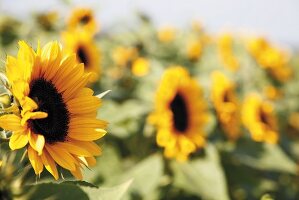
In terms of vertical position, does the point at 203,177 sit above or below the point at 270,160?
above

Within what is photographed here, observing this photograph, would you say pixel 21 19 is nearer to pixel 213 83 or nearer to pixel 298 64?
pixel 213 83

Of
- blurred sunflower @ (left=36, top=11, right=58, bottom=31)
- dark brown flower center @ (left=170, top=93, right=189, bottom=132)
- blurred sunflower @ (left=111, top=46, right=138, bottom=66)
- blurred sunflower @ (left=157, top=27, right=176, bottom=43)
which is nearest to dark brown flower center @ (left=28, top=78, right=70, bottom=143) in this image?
dark brown flower center @ (left=170, top=93, right=189, bottom=132)

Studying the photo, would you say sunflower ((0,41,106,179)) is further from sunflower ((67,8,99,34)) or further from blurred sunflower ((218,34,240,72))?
blurred sunflower ((218,34,240,72))

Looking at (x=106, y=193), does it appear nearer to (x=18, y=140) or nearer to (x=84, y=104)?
(x=18, y=140)

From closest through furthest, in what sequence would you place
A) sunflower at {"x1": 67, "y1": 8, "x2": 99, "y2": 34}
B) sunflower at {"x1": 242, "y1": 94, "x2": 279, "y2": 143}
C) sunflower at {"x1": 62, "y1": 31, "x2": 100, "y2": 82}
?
sunflower at {"x1": 62, "y1": 31, "x2": 100, "y2": 82} < sunflower at {"x1": 67, "y1": 8, "x2": 99, "y2": 34} < sunflower at {"x1": 242, "y1": 94, "x2": 279, "y2": 143}

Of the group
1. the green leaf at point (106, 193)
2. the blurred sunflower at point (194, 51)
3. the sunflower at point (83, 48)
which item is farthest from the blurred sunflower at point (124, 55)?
the green leaf at point (106, 193)

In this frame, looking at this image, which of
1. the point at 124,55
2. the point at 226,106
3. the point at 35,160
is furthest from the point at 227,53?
the point at 35,160

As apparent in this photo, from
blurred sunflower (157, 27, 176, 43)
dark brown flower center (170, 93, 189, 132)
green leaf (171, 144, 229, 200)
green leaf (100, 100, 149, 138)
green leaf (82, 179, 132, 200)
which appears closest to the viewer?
green leaf (82, 179, 132, 200)

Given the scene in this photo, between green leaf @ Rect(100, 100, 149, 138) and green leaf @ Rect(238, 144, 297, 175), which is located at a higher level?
green leaf @ Rect(100, 100, 149, 138)
